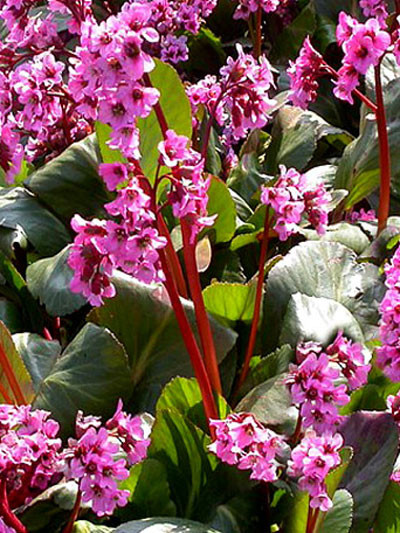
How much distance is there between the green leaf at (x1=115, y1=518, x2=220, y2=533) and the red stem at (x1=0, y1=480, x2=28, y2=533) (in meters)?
0.09

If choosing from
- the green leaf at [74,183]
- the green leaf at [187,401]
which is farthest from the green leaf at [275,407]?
the green leaf at [74,183]

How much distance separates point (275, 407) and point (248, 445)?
0.18 metres

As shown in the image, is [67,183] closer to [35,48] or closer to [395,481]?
[35,48]

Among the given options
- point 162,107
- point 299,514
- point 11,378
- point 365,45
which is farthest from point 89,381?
point 365,45

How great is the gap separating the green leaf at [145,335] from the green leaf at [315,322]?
134 millimetres

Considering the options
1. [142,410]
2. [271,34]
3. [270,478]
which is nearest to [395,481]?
[270,478]

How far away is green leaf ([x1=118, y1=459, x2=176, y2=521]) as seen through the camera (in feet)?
3.16

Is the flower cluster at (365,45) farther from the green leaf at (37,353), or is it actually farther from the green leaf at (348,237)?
the green leaf at (37,353)

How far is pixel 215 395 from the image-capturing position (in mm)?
1063

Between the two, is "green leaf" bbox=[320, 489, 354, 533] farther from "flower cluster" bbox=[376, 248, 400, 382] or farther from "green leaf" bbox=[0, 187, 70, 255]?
"green leaf" bbox=[0, 187, 70, 255]

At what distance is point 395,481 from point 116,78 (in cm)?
52

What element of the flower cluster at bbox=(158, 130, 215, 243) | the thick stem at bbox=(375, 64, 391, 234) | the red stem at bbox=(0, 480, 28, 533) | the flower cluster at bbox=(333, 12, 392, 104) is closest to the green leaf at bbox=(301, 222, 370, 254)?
the thick stem at bbox=(375, 64, 391, 234)

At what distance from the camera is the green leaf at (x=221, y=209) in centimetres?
133

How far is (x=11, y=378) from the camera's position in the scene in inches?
41.9
